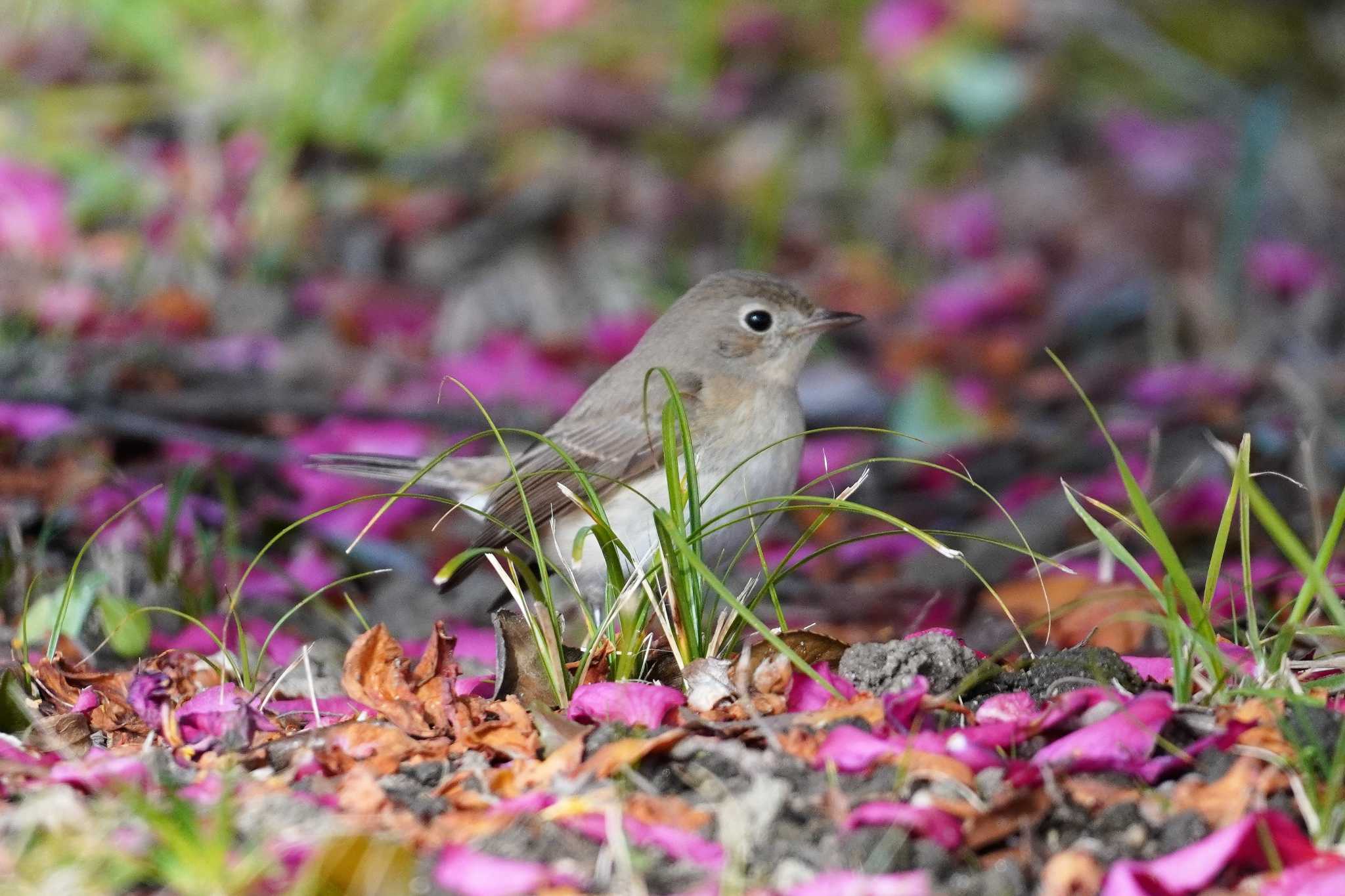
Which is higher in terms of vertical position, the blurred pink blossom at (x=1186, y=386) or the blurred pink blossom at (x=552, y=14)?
the blurred pink blossom at (x=552, y=14)

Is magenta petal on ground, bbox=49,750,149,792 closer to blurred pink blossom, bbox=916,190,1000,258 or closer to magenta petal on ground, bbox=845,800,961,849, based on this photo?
magenta petal on ground, bbox=845,800,961,849

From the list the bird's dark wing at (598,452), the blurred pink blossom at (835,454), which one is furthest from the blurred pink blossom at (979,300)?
the bird's dark wing at (598,452)

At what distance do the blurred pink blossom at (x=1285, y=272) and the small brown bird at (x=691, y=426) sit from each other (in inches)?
157

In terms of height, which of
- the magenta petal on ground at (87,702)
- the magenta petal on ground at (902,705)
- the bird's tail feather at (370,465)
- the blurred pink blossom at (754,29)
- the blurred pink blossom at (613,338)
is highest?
the blurred pink blossom at (754,29)

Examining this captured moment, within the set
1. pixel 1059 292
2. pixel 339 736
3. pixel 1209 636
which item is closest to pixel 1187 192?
pixel 1059 292

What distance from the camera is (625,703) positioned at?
300 centimetres

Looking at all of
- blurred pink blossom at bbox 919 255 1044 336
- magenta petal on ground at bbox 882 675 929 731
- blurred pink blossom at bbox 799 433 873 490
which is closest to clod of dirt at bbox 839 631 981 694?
magenta petal on ground at bbox 882 675 929 731

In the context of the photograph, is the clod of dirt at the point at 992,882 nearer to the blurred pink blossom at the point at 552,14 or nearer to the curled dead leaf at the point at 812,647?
the curled dead leaf at the point at 812,647

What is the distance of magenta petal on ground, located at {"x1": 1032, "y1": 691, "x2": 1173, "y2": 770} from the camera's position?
→ 107 inches

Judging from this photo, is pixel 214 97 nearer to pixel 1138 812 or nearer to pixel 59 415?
pixel 59 415

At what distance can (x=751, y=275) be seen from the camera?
522 centimetres

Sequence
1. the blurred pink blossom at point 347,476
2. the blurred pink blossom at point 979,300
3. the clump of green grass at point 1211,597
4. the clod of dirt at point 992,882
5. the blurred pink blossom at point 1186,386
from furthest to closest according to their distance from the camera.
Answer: the blurred pink blossom at point 979,300, the blurred pink blossom at point 1186,386, the blurred pink blossom at point 347,476, the clump of green grass at point 1211,597, the clod of dirt at point 992,882

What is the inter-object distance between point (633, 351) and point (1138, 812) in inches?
126

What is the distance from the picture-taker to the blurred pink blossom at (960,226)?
902 centimetres
